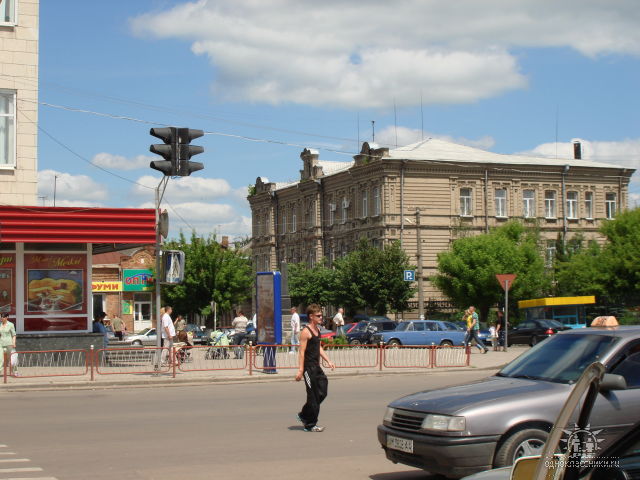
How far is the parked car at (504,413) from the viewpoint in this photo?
8.01 meters

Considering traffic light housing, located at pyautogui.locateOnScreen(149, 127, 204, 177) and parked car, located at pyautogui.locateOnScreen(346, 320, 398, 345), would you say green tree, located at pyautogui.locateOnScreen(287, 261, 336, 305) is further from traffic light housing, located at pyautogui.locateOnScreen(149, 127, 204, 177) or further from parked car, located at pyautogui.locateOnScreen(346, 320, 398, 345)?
traffic light housing, located at pyautogui.locateOnScreen(149, 127, 204, 177)

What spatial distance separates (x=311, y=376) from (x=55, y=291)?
15.3m

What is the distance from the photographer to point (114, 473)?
31.1ft

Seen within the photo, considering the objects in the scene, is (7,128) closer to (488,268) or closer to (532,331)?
(532,331)

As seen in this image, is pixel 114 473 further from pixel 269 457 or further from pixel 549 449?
pixel 549 449

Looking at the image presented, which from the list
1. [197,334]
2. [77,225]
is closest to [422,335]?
[197,334]

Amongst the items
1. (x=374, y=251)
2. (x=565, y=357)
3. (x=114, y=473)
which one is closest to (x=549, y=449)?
(x=565, y=357)

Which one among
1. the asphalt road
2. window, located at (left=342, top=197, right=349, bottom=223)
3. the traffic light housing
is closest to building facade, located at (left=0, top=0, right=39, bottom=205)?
the asphalt road

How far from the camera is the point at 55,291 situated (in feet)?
84.9

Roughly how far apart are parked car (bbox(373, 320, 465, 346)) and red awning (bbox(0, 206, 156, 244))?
1734cm

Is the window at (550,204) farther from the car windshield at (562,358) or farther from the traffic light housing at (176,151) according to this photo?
the car windshield at (562,358)

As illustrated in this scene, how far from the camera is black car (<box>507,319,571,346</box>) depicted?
44156 millimetres

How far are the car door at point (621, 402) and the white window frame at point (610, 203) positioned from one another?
63654 mm

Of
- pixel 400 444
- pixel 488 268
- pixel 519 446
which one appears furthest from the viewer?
pixel 488 268
